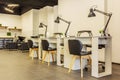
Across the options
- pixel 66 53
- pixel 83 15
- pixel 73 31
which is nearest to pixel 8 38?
pixel 73 31

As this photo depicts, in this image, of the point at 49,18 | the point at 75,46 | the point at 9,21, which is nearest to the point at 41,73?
the point at 75,46

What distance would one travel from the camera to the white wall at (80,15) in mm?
5226

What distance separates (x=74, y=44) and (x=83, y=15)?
2.82 m

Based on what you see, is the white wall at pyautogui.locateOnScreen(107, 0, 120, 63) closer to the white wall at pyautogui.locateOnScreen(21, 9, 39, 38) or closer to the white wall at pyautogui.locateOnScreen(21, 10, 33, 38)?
the white wall at pyautogui.locateOnScreen(21, 9, 39, 38)

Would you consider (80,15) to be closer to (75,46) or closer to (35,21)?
(75,46)

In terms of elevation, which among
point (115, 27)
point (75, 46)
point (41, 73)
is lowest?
point (41, 73)

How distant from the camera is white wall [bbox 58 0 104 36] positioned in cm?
523

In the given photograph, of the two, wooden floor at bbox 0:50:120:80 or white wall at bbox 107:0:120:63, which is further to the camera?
white wall at bbox 107:0:120:63

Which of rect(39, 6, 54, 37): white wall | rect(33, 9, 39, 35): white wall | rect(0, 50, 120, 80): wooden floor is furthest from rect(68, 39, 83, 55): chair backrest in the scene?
rect(33, 9, 39, 35): white wall

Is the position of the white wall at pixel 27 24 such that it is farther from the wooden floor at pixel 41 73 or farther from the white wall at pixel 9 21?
the wooden floor at pixel 41 73

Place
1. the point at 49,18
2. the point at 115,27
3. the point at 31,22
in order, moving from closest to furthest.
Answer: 1. the point at 115,27
2. the point at 49,18
3. the point at 31,22

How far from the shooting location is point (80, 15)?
6066 millimetres

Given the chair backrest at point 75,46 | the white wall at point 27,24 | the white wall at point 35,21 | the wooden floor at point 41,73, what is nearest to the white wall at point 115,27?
the wooden floor at point 41,73

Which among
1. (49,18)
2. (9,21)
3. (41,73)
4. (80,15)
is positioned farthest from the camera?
(9,21)
